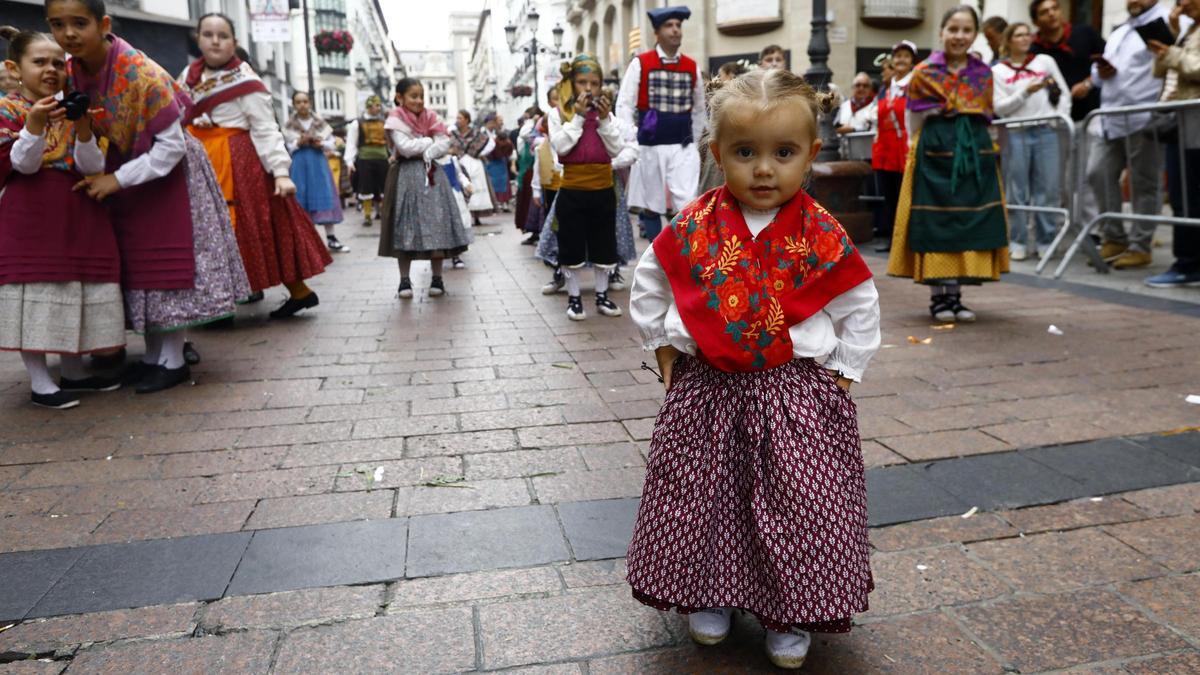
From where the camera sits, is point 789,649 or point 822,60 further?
point 822,60

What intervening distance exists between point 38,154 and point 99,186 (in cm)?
28

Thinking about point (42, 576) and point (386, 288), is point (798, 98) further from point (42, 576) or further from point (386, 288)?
point (386, 288)

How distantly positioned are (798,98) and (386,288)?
7.22 metres

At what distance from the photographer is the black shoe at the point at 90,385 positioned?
16.2 feet

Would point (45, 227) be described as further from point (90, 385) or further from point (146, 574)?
point (146, 574)

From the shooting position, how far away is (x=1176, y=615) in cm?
232

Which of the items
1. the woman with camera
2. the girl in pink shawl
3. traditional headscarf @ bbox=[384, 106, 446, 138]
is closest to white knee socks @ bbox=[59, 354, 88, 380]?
the girl in pink shawl

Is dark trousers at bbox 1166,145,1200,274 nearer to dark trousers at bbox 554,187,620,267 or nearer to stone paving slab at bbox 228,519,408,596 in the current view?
dark trousers at bbox 554,187,620,267

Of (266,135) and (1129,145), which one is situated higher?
(266,135)

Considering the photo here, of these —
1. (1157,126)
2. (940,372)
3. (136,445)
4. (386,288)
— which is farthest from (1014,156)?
(136,445)

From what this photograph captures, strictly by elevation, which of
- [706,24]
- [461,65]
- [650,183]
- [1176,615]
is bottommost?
[1176,615]

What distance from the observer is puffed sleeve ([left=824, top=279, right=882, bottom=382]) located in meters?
2.18

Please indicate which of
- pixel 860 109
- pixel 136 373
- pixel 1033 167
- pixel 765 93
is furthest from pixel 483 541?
pixel 860 109

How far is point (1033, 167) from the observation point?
28.5 ft
